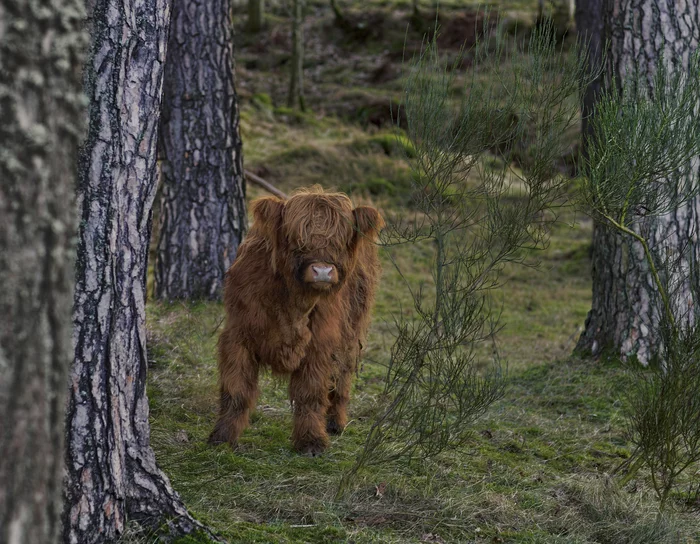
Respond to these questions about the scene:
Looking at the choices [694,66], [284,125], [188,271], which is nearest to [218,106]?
[188,271]

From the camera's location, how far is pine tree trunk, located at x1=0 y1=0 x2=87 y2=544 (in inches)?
65.2

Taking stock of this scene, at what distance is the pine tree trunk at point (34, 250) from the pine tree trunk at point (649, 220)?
5451 millimetres

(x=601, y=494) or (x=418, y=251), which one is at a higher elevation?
(x=601, y=494)

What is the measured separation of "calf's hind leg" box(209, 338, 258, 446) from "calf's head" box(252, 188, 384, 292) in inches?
23.4

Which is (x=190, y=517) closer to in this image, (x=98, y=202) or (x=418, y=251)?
(x=98, y=202)

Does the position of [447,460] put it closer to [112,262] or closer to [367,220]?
Answer: [367,220]

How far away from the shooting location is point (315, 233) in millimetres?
4840

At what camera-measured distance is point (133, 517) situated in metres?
3.47

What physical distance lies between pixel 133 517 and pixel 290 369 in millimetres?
1870

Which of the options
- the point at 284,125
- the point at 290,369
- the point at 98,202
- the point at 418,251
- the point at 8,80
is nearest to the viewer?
the point at 8,80

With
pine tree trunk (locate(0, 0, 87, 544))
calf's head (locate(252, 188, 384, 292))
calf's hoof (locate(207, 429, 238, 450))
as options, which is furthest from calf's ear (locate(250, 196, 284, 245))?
pine tree trunk (locate(0, 0, 87, 544))

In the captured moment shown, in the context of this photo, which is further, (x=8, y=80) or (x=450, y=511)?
(x=450, y=511)

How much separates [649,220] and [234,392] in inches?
Answer: 132

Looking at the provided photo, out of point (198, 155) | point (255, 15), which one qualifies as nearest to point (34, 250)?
point (198, 155)
